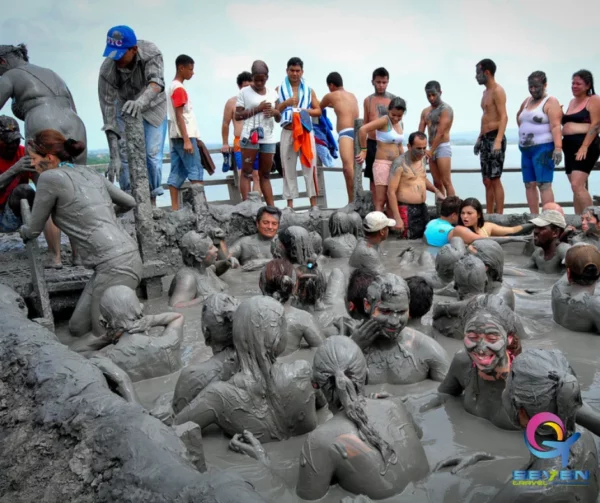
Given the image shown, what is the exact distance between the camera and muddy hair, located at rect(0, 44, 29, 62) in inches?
245

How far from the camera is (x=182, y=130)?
8125 mm

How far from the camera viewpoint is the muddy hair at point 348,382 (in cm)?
271

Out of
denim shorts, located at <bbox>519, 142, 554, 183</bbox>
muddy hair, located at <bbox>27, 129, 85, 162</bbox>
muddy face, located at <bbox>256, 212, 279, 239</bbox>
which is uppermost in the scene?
muddy hair, located at <bbox>27, 129, 85, 162</bbox>

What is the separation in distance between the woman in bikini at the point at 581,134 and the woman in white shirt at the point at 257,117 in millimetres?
3859

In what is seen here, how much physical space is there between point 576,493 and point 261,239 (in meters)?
5.43

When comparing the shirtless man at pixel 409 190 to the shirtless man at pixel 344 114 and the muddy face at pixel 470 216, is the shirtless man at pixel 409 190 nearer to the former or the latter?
the shirtless man at pixel 344 114

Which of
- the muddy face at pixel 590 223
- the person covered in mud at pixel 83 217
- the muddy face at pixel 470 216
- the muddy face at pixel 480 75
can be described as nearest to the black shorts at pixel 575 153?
the muddy face at pixel 480 75

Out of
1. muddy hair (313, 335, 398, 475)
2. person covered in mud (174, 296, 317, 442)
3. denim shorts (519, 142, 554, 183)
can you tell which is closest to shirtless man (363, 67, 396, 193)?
denim shorts (519, 142, 554, 183)

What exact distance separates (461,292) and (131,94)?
4643 millimetres

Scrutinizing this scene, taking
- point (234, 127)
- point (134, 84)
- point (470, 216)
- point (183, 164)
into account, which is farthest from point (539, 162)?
point (134, 84)

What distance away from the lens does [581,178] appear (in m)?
8.18

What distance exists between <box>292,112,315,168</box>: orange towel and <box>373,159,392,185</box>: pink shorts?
929 mm

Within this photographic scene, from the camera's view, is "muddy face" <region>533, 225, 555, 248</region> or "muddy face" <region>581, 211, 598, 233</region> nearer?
"muddy face" <region>581, 211, 598, 233</region>

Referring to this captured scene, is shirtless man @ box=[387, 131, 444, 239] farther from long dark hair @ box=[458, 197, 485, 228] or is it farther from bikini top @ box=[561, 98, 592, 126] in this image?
bikini top @ box=[561, 98, 592, 126]
